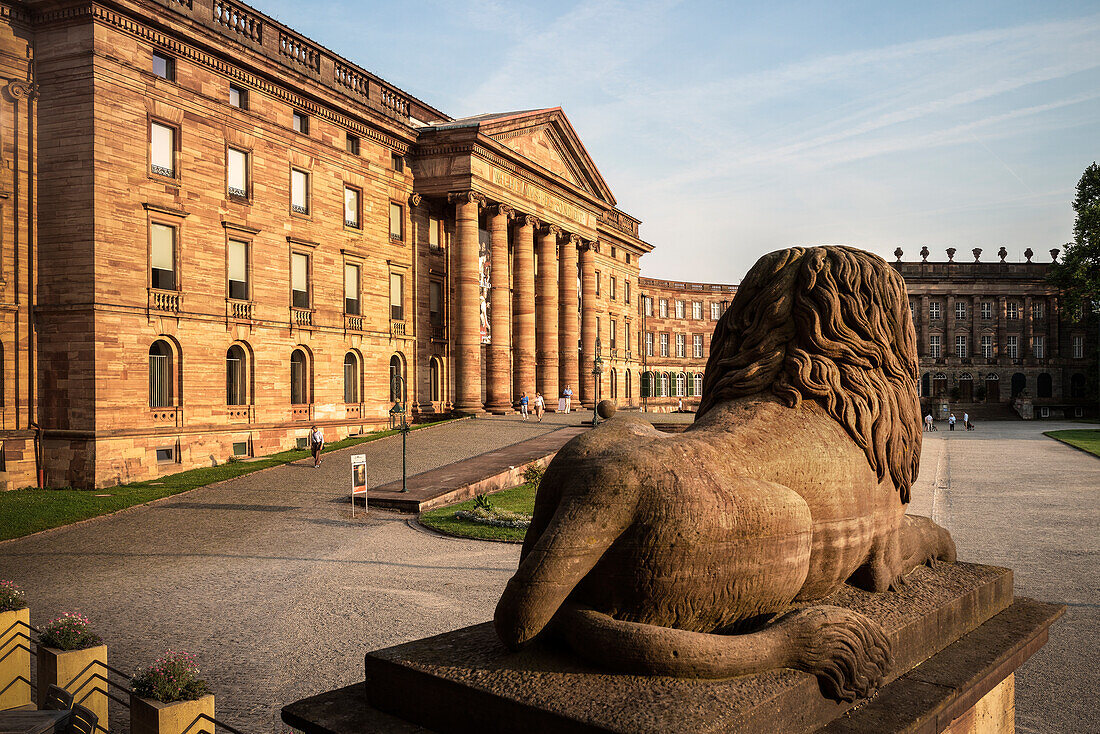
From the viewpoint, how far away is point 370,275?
37.5 meters

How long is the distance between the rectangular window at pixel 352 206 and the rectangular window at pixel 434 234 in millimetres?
5374

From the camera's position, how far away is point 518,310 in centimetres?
4612

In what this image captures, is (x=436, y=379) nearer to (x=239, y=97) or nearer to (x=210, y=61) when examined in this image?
(x=239, y=97)

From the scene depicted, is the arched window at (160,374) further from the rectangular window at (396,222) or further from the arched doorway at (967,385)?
the arched doorway at (967,385)

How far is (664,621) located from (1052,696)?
638cm

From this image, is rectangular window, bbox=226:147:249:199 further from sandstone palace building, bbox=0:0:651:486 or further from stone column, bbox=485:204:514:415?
stone column, bbox=485:204:514:415

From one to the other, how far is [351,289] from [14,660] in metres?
30.1

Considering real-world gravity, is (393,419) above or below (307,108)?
below

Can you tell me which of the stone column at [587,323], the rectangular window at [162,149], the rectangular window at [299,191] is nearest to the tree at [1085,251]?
the stone column at [587,323]

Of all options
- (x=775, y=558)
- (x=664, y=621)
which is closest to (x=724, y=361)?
(x=775, y=558)

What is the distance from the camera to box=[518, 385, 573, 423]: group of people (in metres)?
41.7

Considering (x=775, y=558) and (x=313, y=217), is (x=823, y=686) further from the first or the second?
(x=313, y=217)

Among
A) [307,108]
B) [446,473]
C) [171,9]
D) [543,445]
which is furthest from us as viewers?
[307,108]

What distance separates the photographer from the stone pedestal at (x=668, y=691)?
315 centimetres
